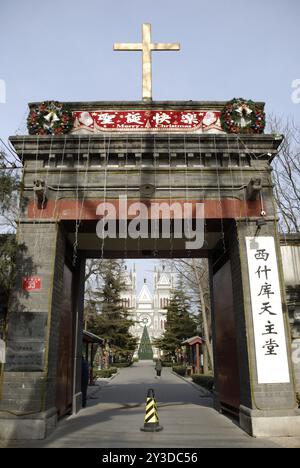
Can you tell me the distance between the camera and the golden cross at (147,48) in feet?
36.9

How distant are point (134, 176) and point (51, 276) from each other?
3533 mm

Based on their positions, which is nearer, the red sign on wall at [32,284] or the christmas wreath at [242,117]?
the red sign on wall at [32,284]

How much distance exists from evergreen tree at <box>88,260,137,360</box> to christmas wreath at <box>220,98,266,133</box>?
2911cm

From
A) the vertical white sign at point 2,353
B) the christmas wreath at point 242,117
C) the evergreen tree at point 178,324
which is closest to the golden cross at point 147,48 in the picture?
the christmas wreath at point 242,117

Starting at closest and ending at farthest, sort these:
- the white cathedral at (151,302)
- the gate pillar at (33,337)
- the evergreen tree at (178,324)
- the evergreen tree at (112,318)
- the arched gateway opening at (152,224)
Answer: the gate pillar at (33,337)
the arched gateway opening at (152,224)
the evergreen tree at (112,318)
the evergreen tree at (178,324)
the white cathedral at (151,302)

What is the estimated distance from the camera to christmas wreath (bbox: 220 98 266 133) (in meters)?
10.8

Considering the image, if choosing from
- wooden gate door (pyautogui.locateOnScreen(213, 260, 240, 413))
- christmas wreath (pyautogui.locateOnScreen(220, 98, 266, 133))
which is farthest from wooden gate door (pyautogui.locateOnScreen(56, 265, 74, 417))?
christmas wreath (pyautogui.locateOnScreen(220, 98, 266, 133))

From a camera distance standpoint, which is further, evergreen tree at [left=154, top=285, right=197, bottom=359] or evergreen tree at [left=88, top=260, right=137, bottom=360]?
evergreen tree at [left=154, top=285, right=197, bottom=359]

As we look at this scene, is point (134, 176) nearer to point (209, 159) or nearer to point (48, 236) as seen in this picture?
point (209, 159)

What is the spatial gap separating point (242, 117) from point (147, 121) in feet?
9.13

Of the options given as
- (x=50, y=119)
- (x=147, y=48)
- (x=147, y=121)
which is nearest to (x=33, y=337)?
(x=50, y=119)

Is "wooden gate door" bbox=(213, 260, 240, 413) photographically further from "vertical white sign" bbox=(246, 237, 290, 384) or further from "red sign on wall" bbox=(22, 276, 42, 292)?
"red sign on wall" bbox=(22, 276, 42, 292)

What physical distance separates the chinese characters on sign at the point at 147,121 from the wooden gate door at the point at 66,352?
446 cm

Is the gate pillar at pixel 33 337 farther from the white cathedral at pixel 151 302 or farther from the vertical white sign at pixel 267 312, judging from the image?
the white cathedral at pixel 151 302
